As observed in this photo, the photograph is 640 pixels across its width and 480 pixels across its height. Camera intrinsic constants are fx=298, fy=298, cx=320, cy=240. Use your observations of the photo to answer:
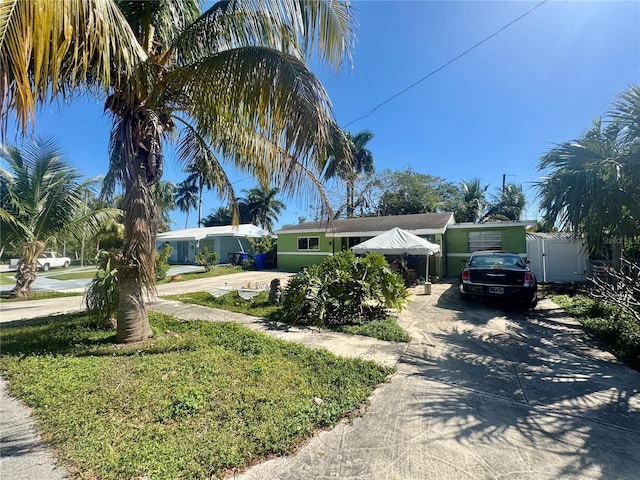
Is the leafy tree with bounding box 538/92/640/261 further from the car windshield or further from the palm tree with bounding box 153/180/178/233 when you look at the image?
the palm tree with bounding box 153/180/178/233

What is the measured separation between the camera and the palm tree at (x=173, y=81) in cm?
232

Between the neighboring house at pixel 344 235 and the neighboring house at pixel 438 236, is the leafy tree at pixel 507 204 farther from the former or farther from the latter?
the neighboring house at pixel 438 236

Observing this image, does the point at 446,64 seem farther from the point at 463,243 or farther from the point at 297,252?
the point at 297,252

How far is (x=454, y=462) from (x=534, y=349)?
3699 mm

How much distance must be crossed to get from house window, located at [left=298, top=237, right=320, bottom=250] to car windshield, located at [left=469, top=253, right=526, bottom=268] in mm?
11559

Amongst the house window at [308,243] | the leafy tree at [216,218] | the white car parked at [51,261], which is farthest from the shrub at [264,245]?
the leafy tree at [216,218]

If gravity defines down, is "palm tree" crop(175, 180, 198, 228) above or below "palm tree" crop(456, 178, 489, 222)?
above

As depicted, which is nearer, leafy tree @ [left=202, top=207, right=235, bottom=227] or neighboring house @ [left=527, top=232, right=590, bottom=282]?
neighboring house @ [left=527, top=232, right=590, bottom=282]

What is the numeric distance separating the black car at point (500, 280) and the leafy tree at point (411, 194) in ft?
72.3

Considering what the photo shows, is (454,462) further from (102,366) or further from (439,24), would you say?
(439,24)

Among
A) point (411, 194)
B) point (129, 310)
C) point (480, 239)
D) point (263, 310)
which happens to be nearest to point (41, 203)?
point (129, 310)

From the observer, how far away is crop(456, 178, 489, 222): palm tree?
30688mm

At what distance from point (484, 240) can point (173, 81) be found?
47.5 feet

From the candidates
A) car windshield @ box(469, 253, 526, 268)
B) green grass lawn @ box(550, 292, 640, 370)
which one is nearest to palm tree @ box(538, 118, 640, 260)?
car windshield @ box(469, 253, 526, 268)
